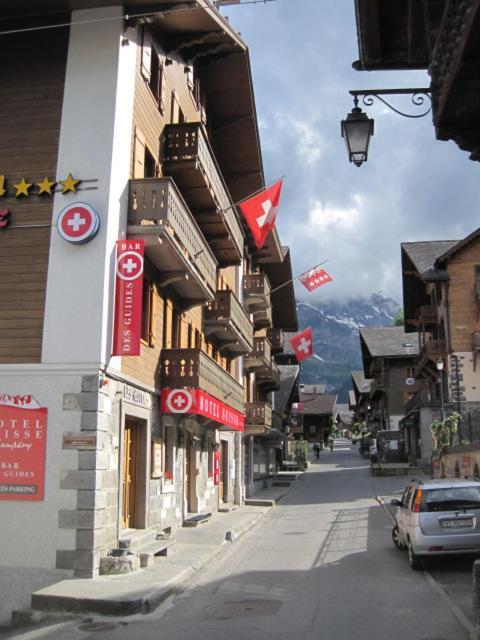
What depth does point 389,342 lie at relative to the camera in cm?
6322

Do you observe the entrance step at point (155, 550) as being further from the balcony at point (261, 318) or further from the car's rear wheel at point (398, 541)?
the balcony at point (261, 318)

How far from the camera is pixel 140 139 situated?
15.4m

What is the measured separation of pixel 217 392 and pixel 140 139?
7.79 metres

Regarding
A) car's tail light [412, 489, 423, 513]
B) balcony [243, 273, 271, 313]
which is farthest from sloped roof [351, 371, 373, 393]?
car's tail light [412, 489, 423, 513]

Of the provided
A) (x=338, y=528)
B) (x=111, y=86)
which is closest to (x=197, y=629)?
(x=111, y=86)

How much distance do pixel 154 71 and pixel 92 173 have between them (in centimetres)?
510

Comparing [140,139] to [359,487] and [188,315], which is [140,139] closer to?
[188,315]

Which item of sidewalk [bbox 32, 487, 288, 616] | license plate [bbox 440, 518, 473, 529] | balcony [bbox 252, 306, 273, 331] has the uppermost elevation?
balcony [bbox 252, 306, 273, 331]

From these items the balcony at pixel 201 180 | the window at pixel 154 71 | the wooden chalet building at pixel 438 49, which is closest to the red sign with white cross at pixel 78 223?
the window at pixel 154 71

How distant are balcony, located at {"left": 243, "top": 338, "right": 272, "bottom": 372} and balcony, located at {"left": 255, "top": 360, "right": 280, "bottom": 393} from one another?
1.10 meters

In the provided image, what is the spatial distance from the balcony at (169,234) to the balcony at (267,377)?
16.4 meters

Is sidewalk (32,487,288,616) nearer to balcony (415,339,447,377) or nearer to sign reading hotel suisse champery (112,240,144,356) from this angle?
sign reading hotel suisse champery (112,240,144,356)

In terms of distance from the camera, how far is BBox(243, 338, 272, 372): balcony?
3203cm

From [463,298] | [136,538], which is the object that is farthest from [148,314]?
[463,298]
